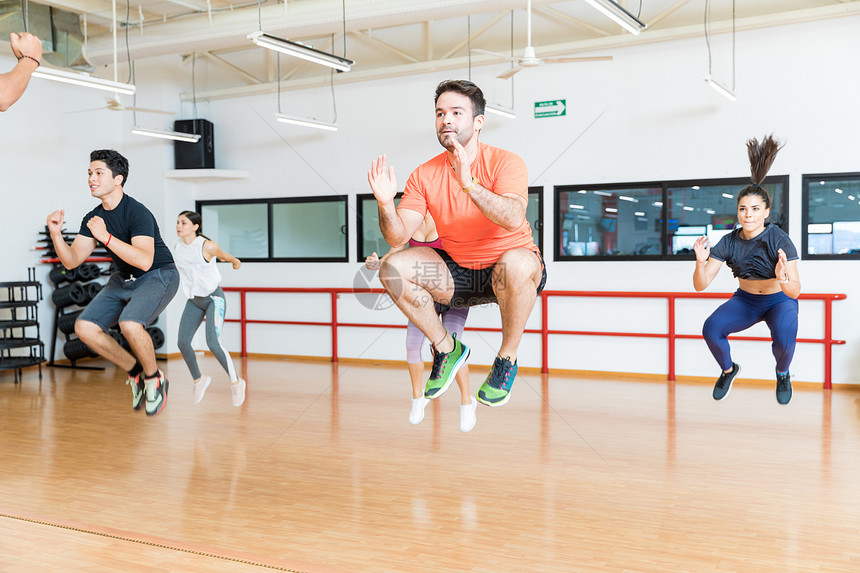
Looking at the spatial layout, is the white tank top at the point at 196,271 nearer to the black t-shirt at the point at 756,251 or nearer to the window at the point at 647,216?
the black t-shirt at the point at 756,251

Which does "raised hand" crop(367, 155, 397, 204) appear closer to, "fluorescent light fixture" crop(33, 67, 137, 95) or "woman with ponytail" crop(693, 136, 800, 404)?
"woman with ponytail" crop(693, 136, 800, 404)

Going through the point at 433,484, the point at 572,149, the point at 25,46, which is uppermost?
the point at 572,149

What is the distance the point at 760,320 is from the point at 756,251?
21.1 inches

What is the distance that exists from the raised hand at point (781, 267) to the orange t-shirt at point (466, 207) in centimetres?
198

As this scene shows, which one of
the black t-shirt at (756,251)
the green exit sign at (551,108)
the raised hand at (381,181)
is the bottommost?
the black t-shirt at (756,251)

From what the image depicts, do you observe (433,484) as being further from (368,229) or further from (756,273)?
(368,229)

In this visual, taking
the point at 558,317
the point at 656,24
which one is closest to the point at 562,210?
the point at 558,317

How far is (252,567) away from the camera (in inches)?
131

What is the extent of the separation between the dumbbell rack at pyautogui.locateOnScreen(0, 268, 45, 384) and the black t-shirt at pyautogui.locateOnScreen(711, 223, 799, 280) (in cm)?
734

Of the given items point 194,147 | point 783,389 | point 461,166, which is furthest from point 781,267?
point 194,147

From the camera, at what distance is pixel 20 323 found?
27.5 ft

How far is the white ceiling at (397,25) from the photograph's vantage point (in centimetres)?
733

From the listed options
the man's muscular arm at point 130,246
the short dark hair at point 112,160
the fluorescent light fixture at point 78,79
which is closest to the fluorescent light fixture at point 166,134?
the fluorescent light fixture at point 78,79

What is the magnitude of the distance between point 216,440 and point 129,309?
1578mm
